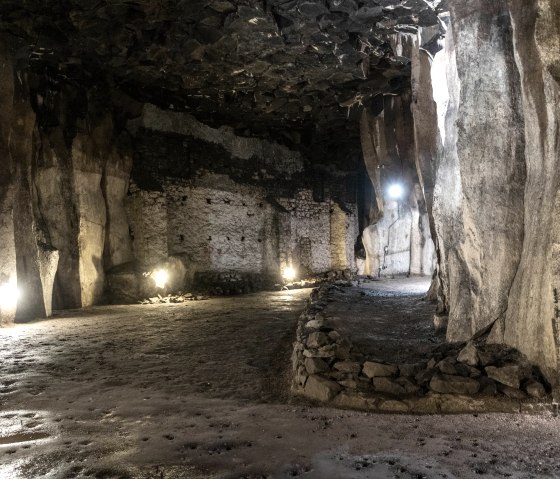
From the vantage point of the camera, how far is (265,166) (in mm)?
17250

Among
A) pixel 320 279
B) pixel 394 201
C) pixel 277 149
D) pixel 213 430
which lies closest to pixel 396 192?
pixel 394 201

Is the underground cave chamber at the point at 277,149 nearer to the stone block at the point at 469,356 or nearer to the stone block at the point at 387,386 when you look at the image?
the stone block at the point at 469,356

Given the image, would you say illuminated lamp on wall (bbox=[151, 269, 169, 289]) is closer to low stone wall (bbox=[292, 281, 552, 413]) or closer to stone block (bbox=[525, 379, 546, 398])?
low stone wall (bbox=[292, 281, 552, 413])

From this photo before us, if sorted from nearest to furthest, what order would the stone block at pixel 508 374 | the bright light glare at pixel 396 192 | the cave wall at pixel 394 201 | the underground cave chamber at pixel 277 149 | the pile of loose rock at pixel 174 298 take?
1. the stone block at pixel 508 374
2. the underground cave chamber at pixel 277 149
3. the pile of loose rock at pixel 174 298
4. the cave wall at pixel 394 201
5. the bright light glare at pixel 396 192

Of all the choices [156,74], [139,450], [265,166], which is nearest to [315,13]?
[156,74]

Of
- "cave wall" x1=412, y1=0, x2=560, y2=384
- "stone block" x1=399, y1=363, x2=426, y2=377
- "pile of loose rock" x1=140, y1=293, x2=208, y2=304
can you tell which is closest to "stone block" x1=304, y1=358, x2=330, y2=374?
"stone block" x1=399, y1=363, x2=426, y2=377

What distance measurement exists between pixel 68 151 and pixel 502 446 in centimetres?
1191

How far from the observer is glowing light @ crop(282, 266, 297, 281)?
1702 centimetres

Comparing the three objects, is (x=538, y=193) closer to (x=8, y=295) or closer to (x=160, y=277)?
(x=8, y=295)

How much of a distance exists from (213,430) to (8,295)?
7.25 metres

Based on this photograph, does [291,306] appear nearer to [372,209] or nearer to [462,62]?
[462,62]

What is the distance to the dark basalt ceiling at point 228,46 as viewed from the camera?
25.8ft

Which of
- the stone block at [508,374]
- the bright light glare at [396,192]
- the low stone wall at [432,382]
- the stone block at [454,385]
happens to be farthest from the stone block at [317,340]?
the bright light glare at [396,192]

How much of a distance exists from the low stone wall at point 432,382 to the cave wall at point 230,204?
993 cm
